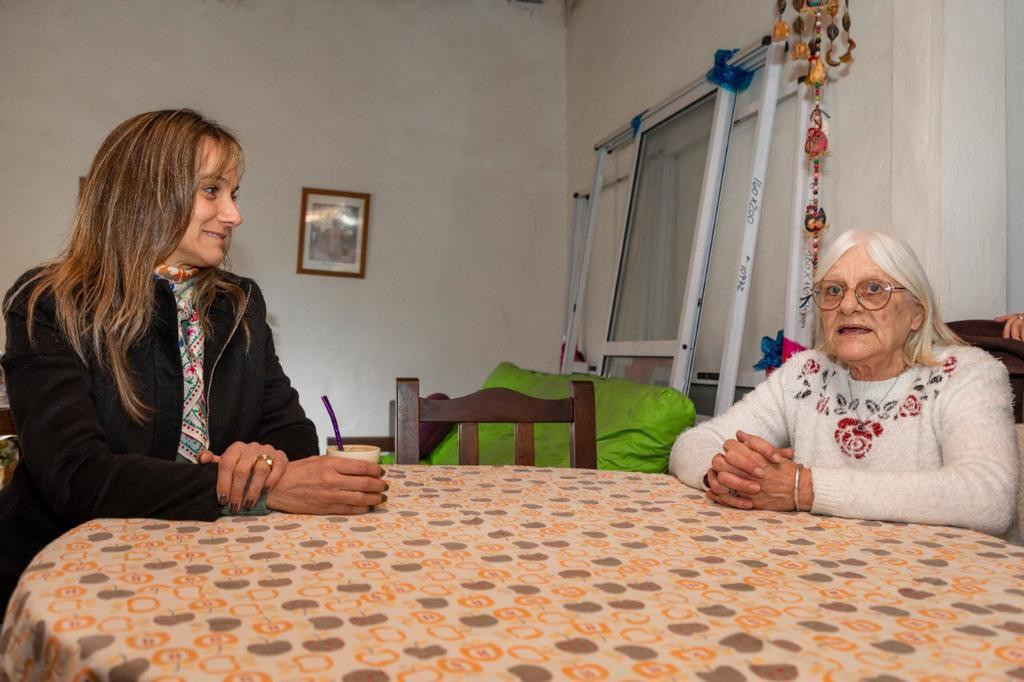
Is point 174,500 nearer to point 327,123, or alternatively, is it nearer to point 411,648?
point 411,648

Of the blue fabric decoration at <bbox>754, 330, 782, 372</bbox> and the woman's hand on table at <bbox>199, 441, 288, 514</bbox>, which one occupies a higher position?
the blue fabric decoration at <bbox>754, 330, 782, 372</bbox>

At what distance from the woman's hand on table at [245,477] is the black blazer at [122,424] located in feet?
0.06

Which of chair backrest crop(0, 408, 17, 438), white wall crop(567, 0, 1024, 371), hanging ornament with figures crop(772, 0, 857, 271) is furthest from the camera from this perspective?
chair backrest crop(0, 408, 17, 438)

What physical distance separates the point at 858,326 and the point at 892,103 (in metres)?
1.20

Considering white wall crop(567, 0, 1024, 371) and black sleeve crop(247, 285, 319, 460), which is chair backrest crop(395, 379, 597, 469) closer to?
black sleeve crop(247, 285, 319, 460)

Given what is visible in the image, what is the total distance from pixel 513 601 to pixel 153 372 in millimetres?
969

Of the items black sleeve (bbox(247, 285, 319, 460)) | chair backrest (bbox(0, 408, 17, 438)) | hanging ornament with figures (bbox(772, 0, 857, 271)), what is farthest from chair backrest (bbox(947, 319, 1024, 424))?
chair backrest (bbox(0, 408, 17, 438))

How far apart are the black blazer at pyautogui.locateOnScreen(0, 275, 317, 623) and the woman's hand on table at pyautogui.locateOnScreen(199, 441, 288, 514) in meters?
0.02

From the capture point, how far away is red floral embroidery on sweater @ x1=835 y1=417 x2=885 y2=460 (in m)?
1.56

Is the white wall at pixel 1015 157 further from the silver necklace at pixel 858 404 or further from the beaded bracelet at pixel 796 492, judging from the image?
the beaded bracelet at pixel 796 492

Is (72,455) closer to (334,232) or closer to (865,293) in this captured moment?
(865,293)

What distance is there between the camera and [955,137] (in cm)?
228

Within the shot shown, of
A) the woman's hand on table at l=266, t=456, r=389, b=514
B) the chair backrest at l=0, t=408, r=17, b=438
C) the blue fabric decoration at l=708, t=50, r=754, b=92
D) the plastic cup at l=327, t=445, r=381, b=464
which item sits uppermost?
the blue fabric decoration at l=708, t=50, r=754, b=92

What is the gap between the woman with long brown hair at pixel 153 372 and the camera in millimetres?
1208
